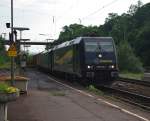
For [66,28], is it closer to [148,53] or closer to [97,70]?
[148,53]

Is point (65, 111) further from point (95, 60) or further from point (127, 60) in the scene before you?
point (127, 60)

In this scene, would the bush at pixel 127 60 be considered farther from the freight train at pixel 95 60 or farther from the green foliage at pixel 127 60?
the freight train at pixel 95 60

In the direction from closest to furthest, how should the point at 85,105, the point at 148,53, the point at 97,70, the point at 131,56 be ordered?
the point at 85,105
the point at 97,70
the point at 131,56
the point at 148,53

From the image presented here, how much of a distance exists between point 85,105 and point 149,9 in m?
98.6

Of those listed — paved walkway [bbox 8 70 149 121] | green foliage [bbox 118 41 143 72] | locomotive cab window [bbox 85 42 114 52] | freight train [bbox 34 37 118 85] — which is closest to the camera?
paved walkway [bbox 8 70 149 121]

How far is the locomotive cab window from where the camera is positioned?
99.5ft

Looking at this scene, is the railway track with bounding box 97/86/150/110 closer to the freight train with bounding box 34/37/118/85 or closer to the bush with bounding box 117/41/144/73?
the freight train with bounding box 34/37/118/85

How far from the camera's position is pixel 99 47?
100 feet

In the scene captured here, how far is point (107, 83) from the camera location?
30.5 meters

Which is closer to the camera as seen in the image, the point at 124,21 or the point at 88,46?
the point at 88,46

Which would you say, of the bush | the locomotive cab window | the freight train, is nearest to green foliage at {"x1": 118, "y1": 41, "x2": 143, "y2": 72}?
the bush

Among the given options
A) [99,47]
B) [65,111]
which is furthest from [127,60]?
[65,111]

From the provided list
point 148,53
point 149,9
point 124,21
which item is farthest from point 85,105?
→ point 124,21

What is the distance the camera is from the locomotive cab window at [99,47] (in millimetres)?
30328
